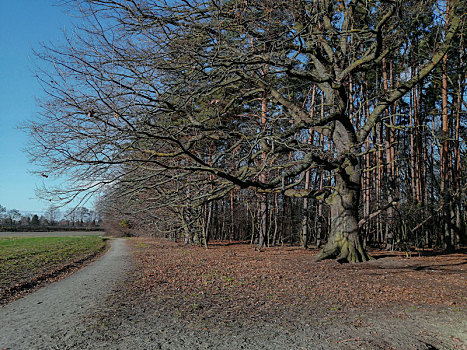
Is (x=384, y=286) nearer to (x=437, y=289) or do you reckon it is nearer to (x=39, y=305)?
(x=437, y=289)

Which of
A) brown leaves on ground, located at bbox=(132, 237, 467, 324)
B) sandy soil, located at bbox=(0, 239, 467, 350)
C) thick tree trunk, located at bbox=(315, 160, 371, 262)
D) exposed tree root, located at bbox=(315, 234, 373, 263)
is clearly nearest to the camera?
sandy soil, located at bbox=(0, 239, 467, 350)

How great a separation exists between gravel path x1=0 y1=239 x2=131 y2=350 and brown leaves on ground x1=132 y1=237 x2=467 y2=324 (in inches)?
35.0

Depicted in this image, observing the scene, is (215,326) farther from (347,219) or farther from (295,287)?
(347,219)

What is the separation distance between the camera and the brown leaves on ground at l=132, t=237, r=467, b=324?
5.19m

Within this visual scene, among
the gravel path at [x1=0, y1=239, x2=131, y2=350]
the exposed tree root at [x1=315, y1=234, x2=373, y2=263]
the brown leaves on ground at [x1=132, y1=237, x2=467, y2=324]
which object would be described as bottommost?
the gravel path at [x1=0, y1=239, x2=131, y2=350]

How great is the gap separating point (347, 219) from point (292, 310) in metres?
5.60

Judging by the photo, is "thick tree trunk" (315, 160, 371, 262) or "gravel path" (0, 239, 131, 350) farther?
"thick tree trunk" (315, 160, 371, 262)

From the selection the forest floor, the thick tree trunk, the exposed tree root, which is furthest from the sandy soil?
the thick tree trunk

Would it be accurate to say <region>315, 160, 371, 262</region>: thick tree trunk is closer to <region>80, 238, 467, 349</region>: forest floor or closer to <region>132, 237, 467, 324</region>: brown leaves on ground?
<region>132, 237, 467, 324</region>: brown leaves on ground

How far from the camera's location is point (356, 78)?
15734 millimetres

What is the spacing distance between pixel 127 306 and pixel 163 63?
579cm

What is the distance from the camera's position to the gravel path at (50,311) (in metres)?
3.97

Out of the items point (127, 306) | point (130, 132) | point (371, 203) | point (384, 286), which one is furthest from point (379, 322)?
point (371, 203)

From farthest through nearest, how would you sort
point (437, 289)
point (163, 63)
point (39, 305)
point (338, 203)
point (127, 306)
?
point (338, 203) < point (163, 63) < point (437, 289) < point (39, 305) < point (127, 306)
